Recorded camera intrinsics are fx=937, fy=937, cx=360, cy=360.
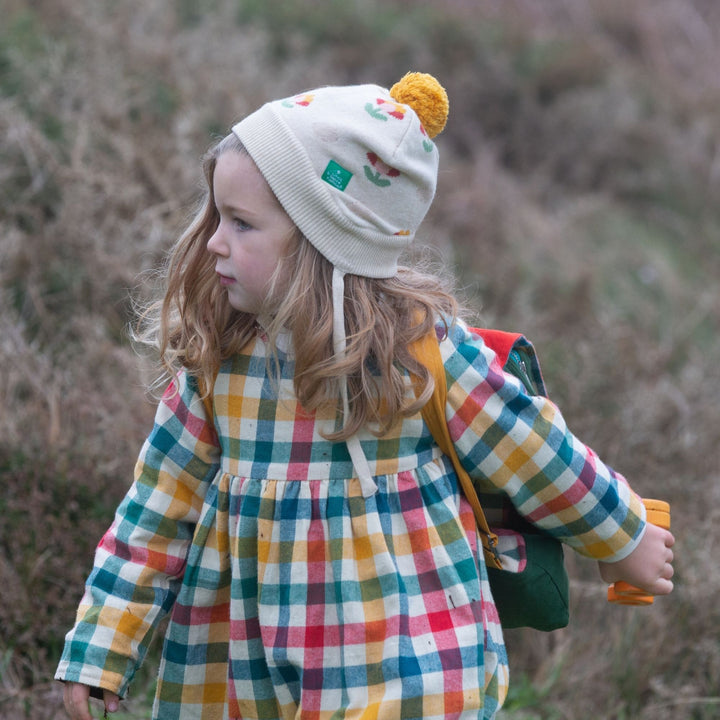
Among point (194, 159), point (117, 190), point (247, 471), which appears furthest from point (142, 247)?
point (247, 471)

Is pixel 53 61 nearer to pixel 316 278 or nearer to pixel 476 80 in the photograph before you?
pixel 316 278

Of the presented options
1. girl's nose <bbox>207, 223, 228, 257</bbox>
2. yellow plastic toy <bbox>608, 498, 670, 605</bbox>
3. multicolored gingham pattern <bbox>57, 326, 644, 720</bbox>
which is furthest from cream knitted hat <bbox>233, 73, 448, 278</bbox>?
yellow plastic toy <bbox>608, 498, 670, 605</bbox>

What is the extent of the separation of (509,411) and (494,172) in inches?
210

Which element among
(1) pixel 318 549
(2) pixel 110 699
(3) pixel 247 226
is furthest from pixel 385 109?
(2) pixel 110 699

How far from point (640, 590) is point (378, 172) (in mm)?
959

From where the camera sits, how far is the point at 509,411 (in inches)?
66.9

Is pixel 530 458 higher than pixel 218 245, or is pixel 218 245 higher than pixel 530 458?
pixel 218 245

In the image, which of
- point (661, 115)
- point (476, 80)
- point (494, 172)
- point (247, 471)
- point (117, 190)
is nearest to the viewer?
point (247, 471)

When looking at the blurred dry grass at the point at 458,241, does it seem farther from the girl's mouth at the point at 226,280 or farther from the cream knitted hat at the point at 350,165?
the cream knitted hat at the point at 350,165

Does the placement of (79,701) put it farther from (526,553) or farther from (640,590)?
(640,590)

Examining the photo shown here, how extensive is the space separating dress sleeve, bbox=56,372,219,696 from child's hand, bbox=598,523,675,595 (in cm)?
82

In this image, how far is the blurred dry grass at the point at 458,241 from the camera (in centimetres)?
288

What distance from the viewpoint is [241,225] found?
1.67 m

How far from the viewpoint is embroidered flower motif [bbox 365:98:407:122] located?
5.39 ft
